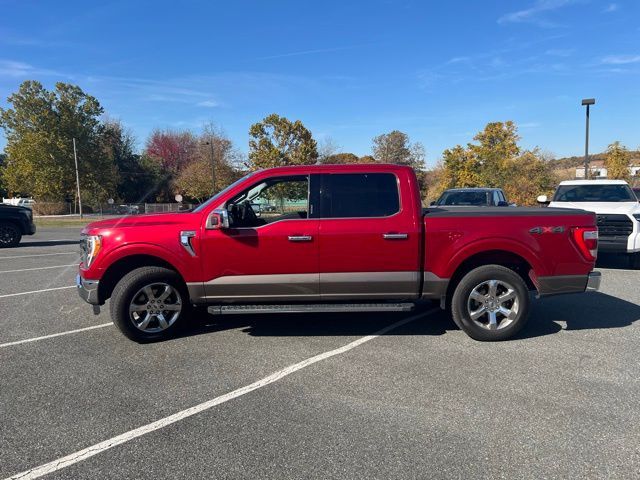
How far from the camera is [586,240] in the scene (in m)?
4.96

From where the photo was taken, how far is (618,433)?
307 centimetres

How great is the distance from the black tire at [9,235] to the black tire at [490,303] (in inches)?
596

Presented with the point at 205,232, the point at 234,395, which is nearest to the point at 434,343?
the point at 234,395

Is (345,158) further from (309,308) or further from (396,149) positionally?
(309,308)

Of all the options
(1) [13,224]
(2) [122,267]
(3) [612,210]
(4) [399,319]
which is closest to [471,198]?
(3) [612,210]

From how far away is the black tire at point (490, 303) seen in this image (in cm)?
492

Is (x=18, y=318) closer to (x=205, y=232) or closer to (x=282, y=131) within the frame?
(x=205, y=232)

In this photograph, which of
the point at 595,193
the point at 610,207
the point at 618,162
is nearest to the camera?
the point at 610,207

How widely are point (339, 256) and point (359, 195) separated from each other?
0.73 meters

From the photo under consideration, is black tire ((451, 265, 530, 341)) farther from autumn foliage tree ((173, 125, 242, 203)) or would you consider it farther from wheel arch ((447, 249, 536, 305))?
autumn foliage tree ((173, 125, 242, 203))

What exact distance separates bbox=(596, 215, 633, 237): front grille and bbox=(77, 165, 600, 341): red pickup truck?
5.13 m

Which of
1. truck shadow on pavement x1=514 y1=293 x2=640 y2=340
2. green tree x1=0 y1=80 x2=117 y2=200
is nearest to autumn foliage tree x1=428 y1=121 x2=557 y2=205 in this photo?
truck shadow on pavement x1=514 y1=293 x2=640 y2=340

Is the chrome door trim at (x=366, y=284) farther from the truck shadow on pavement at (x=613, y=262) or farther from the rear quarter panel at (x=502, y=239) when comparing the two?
the truck shadow on pavement at (x=613, y=262)

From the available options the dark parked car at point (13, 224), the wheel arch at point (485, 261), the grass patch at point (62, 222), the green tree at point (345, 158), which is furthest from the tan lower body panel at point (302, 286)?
the green tree at point (345, 158)
